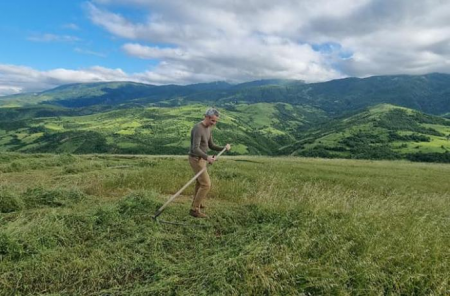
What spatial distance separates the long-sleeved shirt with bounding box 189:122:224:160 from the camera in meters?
11.3

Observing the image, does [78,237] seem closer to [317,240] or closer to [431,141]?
[317,240]

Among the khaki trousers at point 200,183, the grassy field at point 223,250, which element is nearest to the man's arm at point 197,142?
the khaki trousers at point 200,183

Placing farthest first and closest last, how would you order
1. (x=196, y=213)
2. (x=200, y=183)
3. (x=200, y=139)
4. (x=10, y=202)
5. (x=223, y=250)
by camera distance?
(x=200, y=183) < (x=200, y=139) < (x=196, y=213) < (x=10, y=202) < (x=223, y=250)

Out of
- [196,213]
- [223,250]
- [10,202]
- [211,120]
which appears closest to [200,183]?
[196,213]

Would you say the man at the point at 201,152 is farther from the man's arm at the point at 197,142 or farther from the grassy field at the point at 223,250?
the grassy field at the point at 223,250

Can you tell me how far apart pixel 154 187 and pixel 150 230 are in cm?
614

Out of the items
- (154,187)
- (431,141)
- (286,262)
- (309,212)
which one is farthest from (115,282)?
(431,141)

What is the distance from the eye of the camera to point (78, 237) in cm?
876

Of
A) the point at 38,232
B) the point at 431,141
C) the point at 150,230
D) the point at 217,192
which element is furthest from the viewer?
the point at 431,141

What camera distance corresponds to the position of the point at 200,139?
11367 millimetres

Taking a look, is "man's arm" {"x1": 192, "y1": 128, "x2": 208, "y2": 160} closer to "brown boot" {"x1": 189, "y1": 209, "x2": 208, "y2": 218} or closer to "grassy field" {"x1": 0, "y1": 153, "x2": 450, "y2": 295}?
"brown boot" {"x1": 189, "y1": 209, "x2": 208, "y2": 218}

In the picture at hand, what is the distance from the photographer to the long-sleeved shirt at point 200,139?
11.3 metres

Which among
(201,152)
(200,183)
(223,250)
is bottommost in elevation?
(223,250)

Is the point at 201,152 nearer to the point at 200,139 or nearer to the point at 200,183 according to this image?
the point at 200,139
